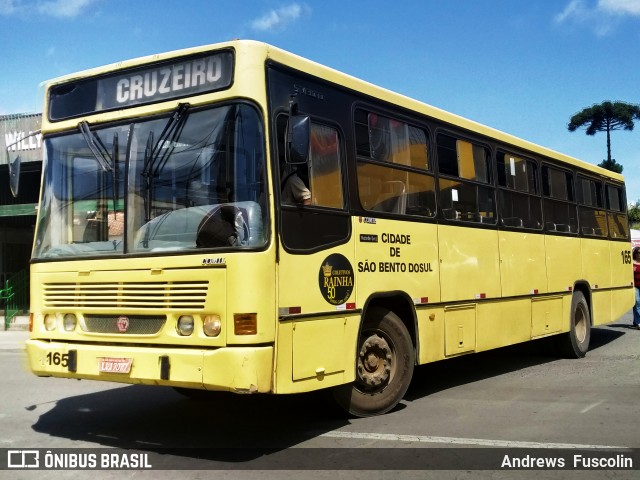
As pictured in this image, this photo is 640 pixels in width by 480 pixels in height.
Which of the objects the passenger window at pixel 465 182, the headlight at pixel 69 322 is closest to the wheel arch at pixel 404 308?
the passenger window at pixel 465 182

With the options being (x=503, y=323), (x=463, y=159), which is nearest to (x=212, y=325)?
(x=463, y=159)

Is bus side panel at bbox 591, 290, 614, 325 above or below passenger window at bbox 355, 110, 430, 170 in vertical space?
below

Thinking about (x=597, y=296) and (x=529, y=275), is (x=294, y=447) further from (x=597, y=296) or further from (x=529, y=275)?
(x=597, y=296)

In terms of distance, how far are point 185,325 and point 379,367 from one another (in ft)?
7.47

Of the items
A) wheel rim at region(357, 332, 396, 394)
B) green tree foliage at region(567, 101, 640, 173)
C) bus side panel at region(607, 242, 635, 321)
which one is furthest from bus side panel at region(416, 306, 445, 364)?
green tree foliage at region(567, 101, 640, 173)

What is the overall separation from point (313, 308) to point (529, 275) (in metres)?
4.96

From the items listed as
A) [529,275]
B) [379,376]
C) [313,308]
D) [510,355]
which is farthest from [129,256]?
[510,355]

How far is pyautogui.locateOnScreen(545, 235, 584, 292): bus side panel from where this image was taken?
408 inches

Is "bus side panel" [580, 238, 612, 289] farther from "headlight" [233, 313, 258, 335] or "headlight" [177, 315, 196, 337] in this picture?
"headlight" [177, 315, 196, 337]

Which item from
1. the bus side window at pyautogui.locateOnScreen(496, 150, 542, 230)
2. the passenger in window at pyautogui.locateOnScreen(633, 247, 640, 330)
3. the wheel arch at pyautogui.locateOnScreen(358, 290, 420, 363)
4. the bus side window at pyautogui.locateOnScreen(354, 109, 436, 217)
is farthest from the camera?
the passenger in window at pyautogui.locateOnScreen(633, 247, 640, 330)

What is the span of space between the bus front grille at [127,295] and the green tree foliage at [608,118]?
80296mm

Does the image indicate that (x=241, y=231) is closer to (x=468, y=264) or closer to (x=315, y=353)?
(x=315, y=353)

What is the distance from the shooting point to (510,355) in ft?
38.3

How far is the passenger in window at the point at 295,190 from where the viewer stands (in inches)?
221
